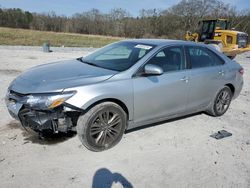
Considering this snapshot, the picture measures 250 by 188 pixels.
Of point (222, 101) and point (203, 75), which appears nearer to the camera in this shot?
point (203, 75)

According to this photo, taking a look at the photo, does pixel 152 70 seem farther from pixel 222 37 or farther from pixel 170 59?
pixel 222 37

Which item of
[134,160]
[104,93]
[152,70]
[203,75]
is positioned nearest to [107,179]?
[134,160]

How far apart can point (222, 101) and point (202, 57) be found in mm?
1190

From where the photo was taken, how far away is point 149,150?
3.88 meters

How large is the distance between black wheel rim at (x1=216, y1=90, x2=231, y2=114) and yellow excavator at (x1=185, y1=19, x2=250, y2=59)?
921cm

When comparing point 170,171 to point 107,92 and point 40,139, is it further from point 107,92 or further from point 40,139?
point 40,139

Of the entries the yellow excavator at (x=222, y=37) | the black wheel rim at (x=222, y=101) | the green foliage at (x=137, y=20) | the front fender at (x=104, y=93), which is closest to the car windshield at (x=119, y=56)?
the front fender at (x=104, y=93)

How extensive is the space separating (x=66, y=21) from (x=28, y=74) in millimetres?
50763

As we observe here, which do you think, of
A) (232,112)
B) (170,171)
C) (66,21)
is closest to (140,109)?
(170,171)

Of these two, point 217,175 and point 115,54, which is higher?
point 115,54

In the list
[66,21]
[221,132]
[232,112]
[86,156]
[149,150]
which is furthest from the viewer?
[66,21]

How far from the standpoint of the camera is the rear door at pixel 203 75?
15.3ft

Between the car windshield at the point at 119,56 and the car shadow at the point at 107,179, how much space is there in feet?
5.17

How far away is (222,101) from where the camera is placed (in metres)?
5.47
